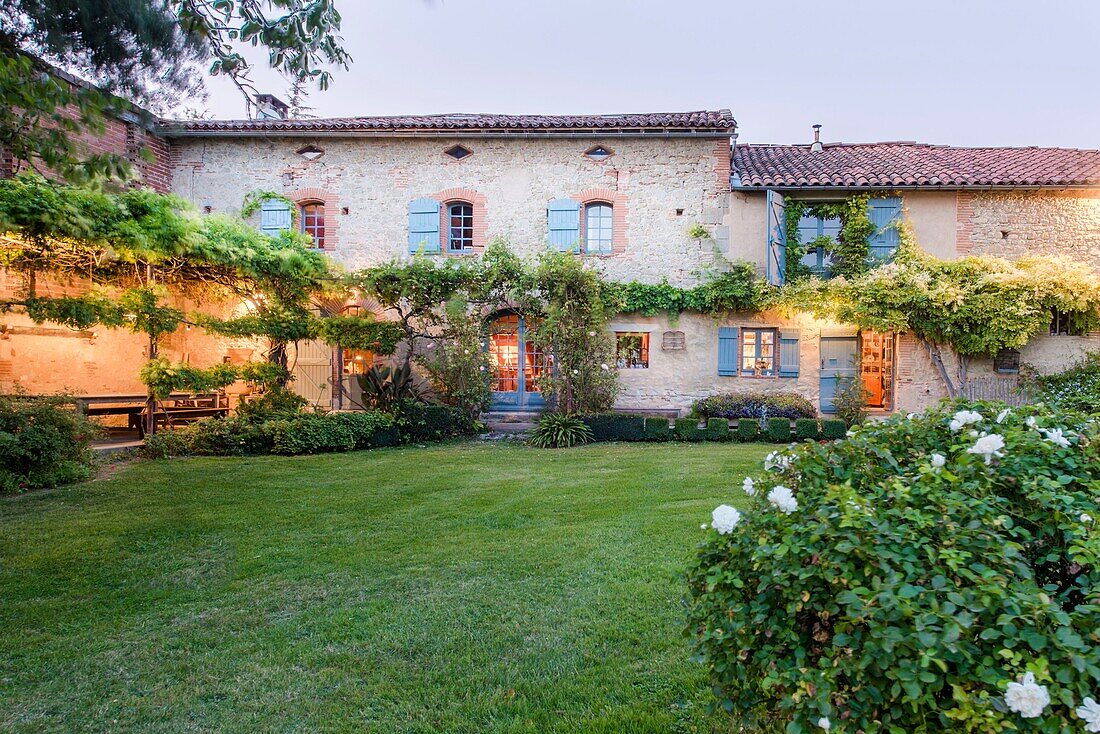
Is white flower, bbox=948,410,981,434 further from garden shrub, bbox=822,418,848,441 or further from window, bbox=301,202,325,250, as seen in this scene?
window, bbox=301,202,325,250

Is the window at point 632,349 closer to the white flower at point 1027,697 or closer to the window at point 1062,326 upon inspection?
the window at point 1062,326

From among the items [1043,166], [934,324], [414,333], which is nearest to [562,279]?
[414,333]

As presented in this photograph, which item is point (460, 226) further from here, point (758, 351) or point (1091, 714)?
point (1091, 714)

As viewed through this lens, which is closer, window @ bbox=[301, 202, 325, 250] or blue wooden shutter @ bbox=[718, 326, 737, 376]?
blue wooden shutter @ bbox=[718, 326, 737, 376]

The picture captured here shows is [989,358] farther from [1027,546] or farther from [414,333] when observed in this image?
[1027,546]

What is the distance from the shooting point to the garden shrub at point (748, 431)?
10.5 metres

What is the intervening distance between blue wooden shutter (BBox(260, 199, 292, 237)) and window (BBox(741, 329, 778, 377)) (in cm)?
1067

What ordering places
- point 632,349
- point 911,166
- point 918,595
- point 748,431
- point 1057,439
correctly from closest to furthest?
point 918,595 → point 1057,439 → point 748,431 → point 632,349 → point 911,166

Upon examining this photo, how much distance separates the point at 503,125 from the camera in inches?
496

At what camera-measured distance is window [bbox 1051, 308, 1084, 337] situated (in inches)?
469

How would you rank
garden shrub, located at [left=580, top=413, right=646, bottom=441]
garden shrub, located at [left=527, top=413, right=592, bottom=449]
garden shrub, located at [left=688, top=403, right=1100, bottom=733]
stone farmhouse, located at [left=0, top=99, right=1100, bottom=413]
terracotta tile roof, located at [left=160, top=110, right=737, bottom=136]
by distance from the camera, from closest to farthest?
garden shrub, located at [left=688, top=403, right=1100, bottom=733]
garden shrub, located at [left=527, top=413, right=592, bottom=449]
garden shrub, located at [left=580, top=413, right=646, bottom=441]
stone farmhouse, located at [left=0, top=99, right=1100, bottom=413]
terracotta tile roof, located at [left=160, top=110, right=737, bottom=136]

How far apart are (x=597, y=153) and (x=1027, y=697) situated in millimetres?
12961

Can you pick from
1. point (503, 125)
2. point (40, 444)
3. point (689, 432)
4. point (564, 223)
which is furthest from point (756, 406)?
point (40, 444)

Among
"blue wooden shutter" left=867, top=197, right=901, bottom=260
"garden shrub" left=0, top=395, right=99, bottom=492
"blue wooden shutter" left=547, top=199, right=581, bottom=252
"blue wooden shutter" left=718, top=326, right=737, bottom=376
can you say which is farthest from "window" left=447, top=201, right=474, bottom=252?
"blue wooden shutter" left=867, top=197, right=901, bottom=260
